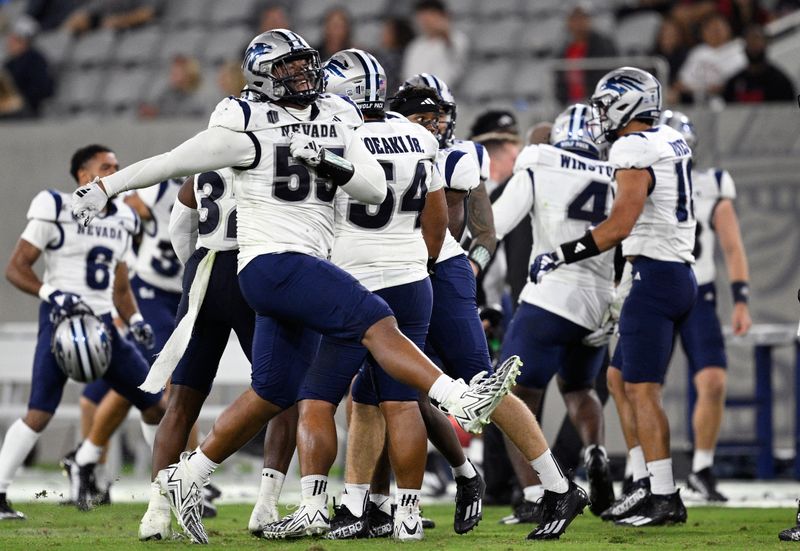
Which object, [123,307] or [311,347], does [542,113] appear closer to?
[123,307]

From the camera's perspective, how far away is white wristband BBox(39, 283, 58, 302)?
748 cm

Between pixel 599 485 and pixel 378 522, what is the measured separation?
4.88ft

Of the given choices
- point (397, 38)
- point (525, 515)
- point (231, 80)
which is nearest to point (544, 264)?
Answer: point (525, 515)

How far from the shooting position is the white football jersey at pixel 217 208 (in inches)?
230

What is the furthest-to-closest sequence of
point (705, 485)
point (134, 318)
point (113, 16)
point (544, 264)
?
point (113, 16) → point (705, 485) → point (134, 318) → point (544, 264)

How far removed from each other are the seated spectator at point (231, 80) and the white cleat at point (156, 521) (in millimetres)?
7243

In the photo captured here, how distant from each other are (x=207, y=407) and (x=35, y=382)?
3.38 meters

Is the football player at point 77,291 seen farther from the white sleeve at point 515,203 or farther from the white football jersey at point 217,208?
the white sleeve at point 515,203

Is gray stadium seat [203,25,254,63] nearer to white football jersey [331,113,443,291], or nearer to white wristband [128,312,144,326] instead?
white wristband [128,312,144,326]

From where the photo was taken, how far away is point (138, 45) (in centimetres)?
1467

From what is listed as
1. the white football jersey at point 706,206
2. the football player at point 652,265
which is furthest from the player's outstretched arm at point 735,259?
the football player at point 652,265

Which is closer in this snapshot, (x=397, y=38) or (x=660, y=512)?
(x=660, y=512)

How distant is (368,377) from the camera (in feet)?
19.4

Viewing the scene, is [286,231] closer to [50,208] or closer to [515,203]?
[515,203]
